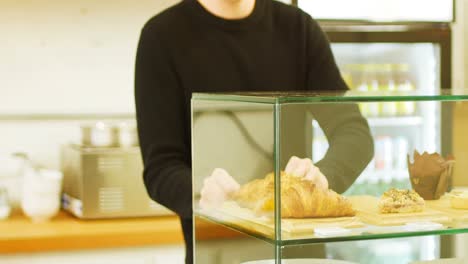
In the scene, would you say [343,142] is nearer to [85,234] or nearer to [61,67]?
[85,234]

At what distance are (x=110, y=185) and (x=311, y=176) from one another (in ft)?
6.27

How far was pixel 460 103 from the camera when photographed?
3.98ft

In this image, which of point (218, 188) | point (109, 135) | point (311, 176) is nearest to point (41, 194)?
point (109, 135)

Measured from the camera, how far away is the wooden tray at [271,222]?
3.34 feet

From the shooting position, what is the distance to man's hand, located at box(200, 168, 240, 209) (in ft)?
3.74

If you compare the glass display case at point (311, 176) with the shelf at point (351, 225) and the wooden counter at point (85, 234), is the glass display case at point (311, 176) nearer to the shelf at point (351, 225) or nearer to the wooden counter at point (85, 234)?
the shelf at point (351, 225)

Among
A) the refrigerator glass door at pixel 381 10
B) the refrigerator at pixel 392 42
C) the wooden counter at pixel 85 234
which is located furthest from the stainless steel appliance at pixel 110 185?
the refrigerator glass door at pixel 381 10

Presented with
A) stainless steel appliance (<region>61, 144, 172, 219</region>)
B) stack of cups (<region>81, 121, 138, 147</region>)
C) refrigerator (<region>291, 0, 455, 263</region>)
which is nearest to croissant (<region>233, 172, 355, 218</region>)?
refrigerator (<region>291, 0, 455, 263</region>)

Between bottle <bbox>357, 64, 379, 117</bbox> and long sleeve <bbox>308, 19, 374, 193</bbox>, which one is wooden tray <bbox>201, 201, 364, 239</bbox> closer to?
long sleeve <bbox>308, 19, 374, 193</bbox>

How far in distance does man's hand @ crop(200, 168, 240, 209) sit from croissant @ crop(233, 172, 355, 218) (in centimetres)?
2

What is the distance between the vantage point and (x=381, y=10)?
136 inches

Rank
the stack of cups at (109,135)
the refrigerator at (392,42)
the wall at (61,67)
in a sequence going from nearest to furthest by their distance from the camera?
the stack of cups at (109,135)
the wall at (61,67)
the refrigerator at (392,42)

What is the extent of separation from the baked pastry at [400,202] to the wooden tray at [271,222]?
0.06m

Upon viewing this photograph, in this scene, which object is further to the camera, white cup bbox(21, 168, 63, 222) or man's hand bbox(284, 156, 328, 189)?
white cup bbox(21, 168, 63, 222)
